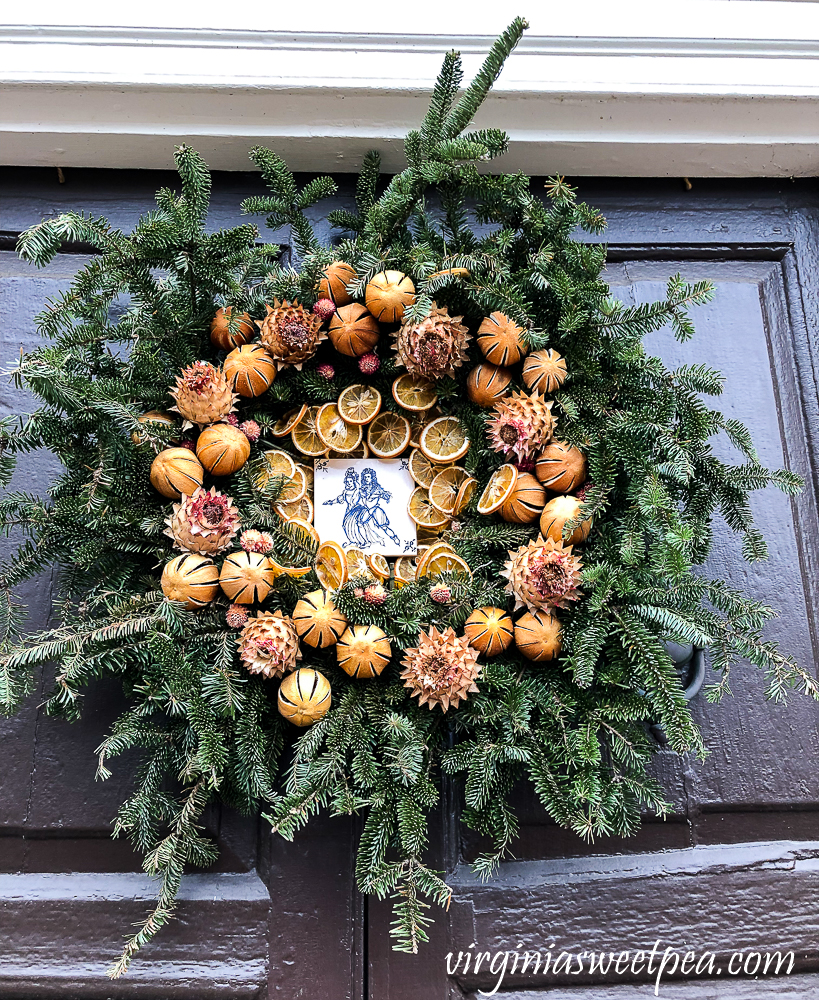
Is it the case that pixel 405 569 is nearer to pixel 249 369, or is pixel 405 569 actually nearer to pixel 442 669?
pixel 442 669

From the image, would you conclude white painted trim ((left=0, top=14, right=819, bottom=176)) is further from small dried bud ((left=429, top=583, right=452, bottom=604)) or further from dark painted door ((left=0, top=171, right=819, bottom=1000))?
small dried bud ((left=429, top=583, right=452, bottom=604))

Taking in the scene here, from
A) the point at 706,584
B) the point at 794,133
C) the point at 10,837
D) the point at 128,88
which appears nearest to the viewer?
the point at 706,584

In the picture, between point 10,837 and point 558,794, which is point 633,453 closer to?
point 558,794

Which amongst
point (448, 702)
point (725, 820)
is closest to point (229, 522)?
point (448, 702)

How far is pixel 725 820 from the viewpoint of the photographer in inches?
48.4

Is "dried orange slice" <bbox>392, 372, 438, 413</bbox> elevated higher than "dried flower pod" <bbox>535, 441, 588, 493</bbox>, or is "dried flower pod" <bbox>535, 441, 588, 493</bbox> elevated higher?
"dried orange slice" <bbox>392, 372, 438, 413</bbox>

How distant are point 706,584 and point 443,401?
47cm

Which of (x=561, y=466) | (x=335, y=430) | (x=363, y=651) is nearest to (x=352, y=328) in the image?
(x=335, y=430)

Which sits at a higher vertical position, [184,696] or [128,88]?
[128,88]

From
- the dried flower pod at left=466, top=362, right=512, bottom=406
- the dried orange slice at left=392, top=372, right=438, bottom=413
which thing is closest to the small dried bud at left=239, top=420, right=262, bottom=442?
the dried orange slice at left=392, top=372, right=438, bottom=413

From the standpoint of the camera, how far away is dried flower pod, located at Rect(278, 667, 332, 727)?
97 centimetres

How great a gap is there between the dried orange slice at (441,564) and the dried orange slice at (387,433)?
0.18 meters

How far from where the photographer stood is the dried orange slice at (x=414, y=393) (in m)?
1.14

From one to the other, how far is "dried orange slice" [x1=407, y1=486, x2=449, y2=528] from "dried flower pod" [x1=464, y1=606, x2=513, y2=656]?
178 mm
